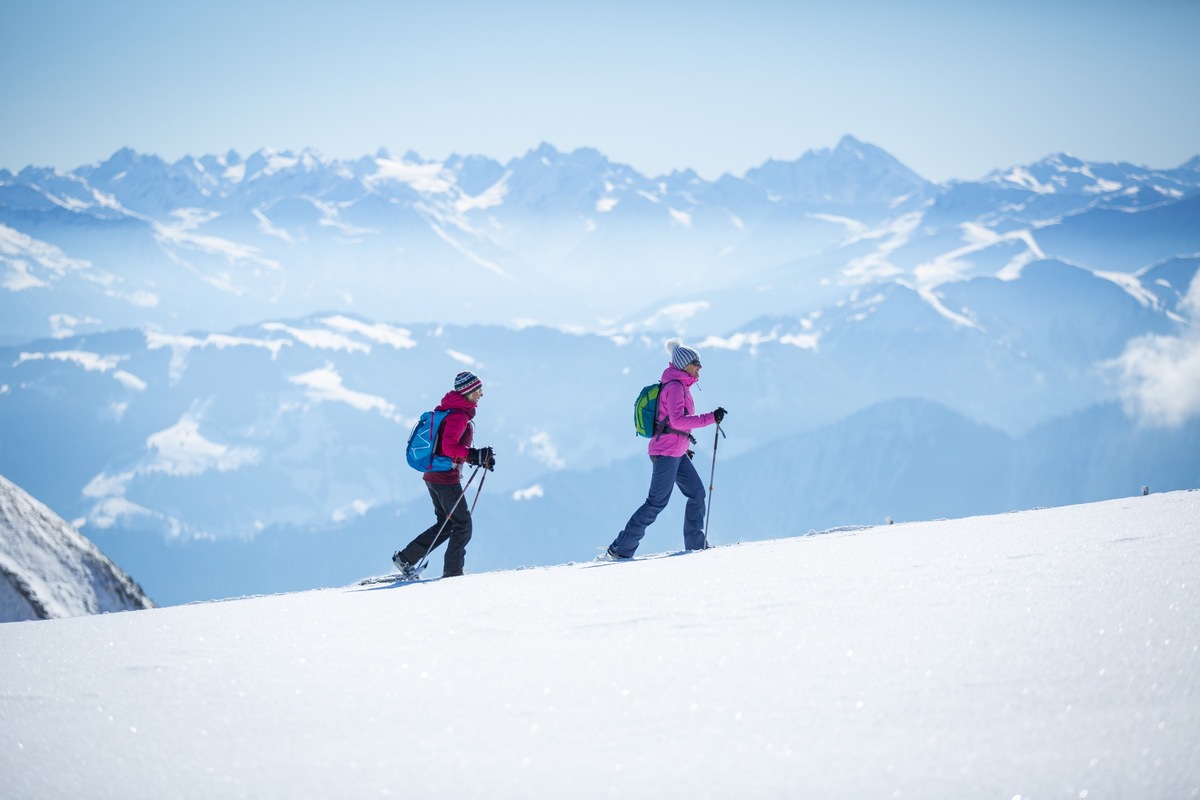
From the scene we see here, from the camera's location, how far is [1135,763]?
3975 millimetres

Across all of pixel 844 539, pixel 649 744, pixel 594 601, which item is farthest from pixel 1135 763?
pixel 844 539

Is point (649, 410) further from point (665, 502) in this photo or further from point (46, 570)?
point (46, 570)

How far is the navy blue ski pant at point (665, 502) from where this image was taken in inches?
462

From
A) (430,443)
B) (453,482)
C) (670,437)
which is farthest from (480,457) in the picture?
(670,437)

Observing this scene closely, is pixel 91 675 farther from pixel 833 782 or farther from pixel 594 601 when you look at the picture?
pixel 833 782

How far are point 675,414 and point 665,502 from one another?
3.23 ft

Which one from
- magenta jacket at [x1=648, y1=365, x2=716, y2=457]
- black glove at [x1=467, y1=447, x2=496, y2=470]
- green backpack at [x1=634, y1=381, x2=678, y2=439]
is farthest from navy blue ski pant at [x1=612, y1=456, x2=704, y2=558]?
black glove at [x1=467, y1=447, x2=496, y2=470]

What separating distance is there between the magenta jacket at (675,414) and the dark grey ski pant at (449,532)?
219 centimetres

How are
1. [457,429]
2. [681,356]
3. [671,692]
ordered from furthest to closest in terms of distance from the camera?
[681,356] < [457,429] < [671,692]

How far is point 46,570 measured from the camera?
12398mm

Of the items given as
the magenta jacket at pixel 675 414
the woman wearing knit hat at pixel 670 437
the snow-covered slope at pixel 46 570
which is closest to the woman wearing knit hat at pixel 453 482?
the woman wearing knit hat at pixel 670 437

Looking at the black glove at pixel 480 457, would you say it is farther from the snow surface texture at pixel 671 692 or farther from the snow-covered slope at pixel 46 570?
the snow-covered slope at pixel 46 570

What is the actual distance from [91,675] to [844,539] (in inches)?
280

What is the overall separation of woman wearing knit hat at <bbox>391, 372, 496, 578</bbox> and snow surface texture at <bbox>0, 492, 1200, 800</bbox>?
328 centimetres
